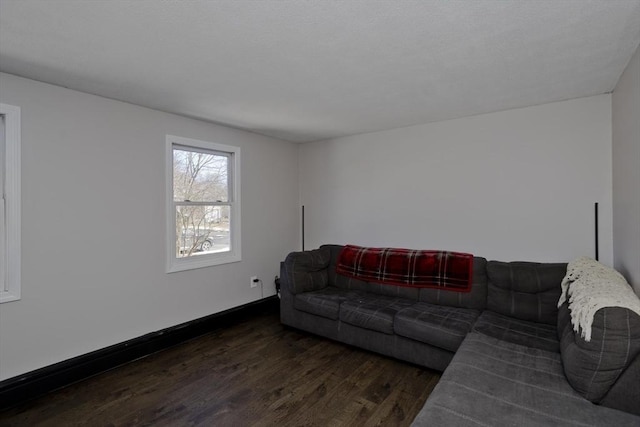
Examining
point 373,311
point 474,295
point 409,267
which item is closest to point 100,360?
point 373,311

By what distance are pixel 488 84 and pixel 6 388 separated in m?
4.14

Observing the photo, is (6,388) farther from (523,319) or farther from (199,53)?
(523,319)

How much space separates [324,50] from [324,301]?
2.28 m

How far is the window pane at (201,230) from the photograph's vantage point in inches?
131

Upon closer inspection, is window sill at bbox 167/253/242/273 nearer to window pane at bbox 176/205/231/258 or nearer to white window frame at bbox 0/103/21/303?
window pane at bbox 176/205/231/258

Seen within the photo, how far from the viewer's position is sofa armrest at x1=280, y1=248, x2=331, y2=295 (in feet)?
11.3

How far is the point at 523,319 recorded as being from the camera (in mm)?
2566

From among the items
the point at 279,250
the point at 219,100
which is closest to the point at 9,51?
the point at 219,100

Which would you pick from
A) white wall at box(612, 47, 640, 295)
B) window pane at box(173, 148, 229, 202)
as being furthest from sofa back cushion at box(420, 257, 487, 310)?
window pane at box(173, 148, 229, 202)

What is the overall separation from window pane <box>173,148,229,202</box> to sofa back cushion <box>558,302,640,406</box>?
3.39m

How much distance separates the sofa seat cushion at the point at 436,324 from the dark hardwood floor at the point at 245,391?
32 cm

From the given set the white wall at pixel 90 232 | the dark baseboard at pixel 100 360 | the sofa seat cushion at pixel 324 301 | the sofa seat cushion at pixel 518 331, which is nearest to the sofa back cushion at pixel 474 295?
the sofa seat cushion at pixel 518 331

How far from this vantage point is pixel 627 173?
2.12 metres

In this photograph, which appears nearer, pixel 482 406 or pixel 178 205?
pixel 482 406
